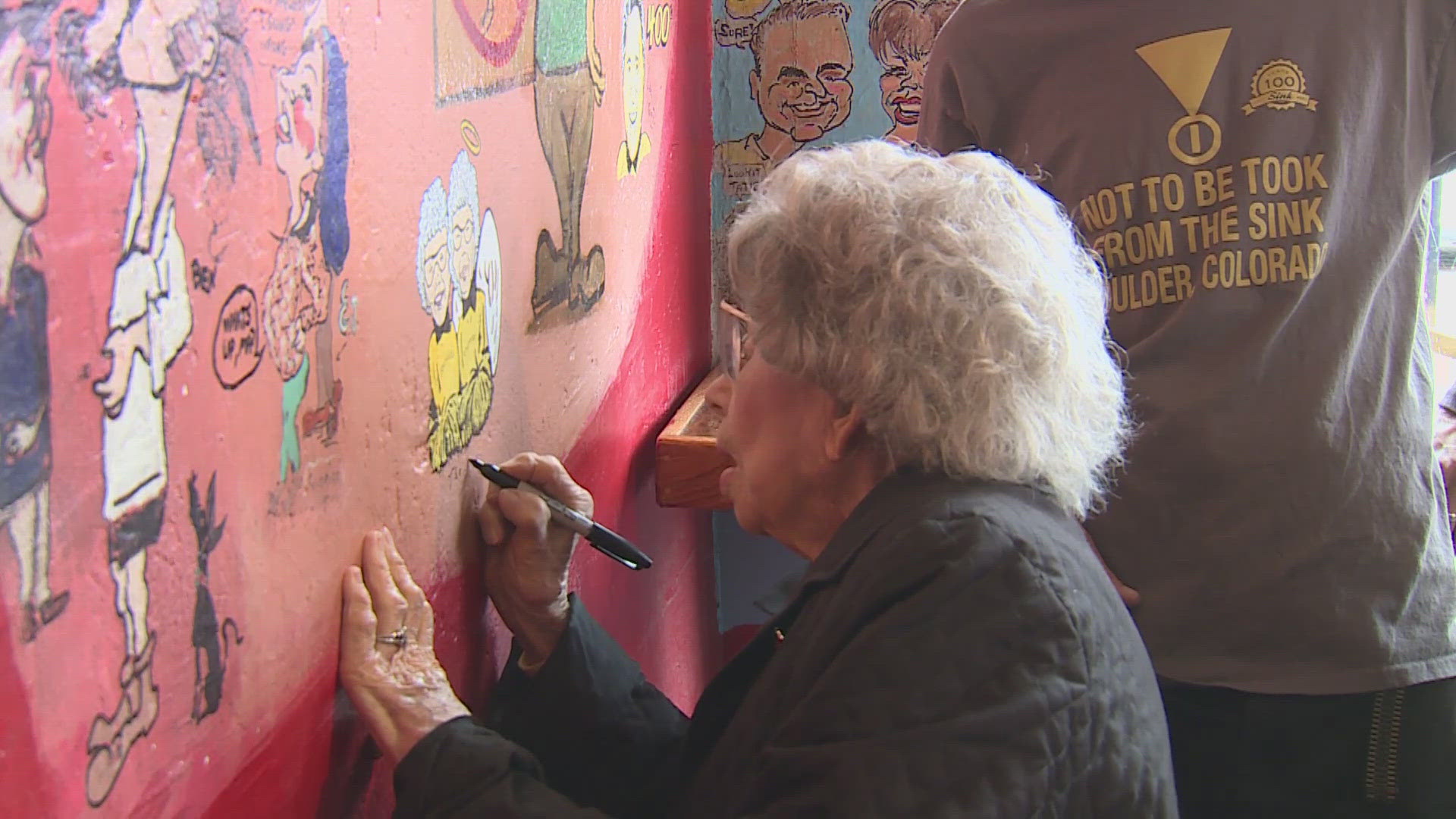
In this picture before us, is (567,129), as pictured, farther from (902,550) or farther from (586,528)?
(902,550)

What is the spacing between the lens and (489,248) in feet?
4.55

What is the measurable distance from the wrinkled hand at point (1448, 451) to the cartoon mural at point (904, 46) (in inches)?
44.8

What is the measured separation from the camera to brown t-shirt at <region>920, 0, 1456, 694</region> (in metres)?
1.42

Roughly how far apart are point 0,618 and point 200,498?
0.65 ft

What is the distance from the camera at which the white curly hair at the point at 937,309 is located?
105 cm

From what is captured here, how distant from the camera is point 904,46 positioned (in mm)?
2594

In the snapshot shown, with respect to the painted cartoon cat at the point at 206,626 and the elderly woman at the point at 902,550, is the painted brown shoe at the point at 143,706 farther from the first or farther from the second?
the elderly woman at the point at 902,550

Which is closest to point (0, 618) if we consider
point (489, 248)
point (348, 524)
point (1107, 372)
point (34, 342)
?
point (34, 342)

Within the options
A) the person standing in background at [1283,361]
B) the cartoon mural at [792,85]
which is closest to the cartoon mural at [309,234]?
the person standing in background at [1283,361]

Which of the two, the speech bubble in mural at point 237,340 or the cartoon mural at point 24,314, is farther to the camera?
the speech bubble in mural at point 237,340

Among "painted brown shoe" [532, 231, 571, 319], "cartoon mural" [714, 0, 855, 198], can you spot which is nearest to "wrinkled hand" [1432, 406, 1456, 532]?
→ "painted brown shoe" [532, 231, 571, 319]

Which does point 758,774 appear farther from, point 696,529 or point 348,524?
point 696,529

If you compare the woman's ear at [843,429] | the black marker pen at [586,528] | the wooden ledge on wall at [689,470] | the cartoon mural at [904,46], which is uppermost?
the cartoon mural at [904,46]

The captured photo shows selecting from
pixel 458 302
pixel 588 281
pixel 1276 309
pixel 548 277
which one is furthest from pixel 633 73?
pixel 1276 309
